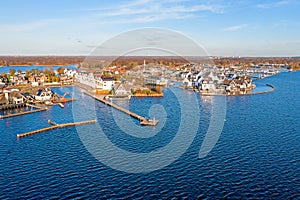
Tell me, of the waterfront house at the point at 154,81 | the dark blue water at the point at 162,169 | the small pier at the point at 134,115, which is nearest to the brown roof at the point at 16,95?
the dark blue water at the point at 162,169

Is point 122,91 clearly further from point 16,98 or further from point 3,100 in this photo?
point 3,100

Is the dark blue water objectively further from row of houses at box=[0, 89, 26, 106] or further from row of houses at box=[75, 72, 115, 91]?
row of houses at box=[75, 72, 115, 91]

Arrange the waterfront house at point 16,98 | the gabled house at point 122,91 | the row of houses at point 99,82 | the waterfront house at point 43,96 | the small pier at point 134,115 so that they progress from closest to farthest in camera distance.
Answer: the small pier at point 134,115, the waterfront house at point 16,98, the waterfront house at point 43,96, the gabled house at point 122,91, the row of houses at point 99,82

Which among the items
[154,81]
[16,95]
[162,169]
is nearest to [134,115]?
[162,169]

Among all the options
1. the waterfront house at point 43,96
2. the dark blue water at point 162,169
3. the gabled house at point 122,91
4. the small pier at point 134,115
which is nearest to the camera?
the dark blue water at point 162,169

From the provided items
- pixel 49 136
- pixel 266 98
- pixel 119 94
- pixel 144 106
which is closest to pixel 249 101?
pixel 266 98

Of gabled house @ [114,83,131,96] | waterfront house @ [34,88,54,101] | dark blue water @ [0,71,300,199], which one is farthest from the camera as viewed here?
gabled house @ [114,83,131,96]

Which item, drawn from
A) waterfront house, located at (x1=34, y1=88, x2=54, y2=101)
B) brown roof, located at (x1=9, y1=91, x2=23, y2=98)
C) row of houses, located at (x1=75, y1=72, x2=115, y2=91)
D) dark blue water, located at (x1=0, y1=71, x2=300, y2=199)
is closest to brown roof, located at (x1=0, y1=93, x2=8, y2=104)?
brown roof, located at (x1=9, y1=91, x2=23, y2=98)

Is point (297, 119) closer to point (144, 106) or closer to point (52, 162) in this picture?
point (144, 106)

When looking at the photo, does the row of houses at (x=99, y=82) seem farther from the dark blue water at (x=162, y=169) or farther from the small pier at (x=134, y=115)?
the dark blue water at (x=162, y=169)
